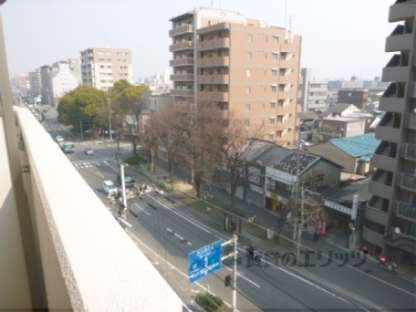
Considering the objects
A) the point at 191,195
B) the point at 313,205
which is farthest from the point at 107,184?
the point at 313,205

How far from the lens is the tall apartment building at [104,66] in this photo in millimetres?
45188

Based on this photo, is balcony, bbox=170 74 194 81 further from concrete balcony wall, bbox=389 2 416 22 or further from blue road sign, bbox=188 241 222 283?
blue road sign, bbox=188 241 222 283

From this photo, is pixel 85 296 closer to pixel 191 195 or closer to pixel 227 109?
pixel 191 195

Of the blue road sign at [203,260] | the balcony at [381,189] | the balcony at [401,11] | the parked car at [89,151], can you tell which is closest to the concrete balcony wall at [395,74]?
the balcony at [401,11]

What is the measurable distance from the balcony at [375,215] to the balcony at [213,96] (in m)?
9.90

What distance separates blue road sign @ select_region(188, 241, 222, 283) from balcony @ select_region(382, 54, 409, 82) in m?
7.13

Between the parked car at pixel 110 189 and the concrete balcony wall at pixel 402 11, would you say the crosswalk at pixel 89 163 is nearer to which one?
the parked car at pixel 110 189

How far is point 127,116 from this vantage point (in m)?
25.1

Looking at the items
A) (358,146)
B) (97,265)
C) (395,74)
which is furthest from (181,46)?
(97,265)

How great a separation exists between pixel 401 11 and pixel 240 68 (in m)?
10.0

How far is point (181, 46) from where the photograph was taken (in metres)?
21.4

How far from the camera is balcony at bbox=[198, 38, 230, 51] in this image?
58.5 feet

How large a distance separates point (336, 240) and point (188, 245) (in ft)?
16.1

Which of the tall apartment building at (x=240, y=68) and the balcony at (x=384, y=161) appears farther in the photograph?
the tall apartment building at (x=240, y=68)
